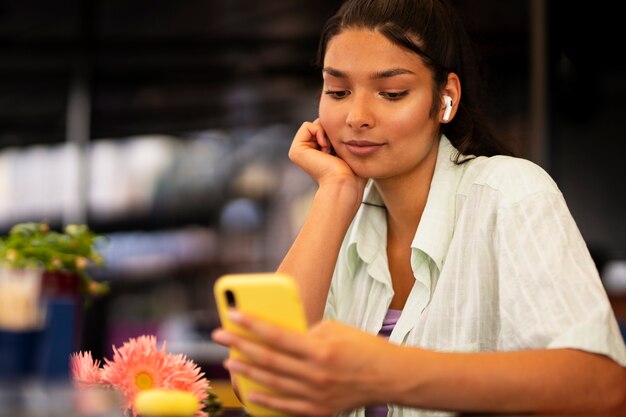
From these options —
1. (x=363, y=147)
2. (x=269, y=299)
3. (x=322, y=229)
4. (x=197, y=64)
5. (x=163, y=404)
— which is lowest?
(x=163, y=404)

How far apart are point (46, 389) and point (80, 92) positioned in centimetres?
495

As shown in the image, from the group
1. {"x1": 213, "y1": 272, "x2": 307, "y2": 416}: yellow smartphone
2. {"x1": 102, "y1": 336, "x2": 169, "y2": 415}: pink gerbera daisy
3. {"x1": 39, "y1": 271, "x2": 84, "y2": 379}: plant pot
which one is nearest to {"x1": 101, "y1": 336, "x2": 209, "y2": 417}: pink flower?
{"x1": 102, "y1": 336, "x2": 169, "y2": 415}: pink gerbera daisy

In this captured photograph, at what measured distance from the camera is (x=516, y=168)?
62.9 inches

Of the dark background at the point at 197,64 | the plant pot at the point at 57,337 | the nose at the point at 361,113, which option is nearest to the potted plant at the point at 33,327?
the plant pot at the point at 57,337

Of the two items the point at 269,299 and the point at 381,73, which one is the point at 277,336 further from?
the point at 381,73

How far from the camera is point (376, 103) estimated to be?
1.68 metres

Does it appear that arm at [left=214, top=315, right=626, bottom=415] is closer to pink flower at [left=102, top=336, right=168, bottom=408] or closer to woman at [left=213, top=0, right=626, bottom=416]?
woman at [left=213, top=0, right=626, bottom=416]

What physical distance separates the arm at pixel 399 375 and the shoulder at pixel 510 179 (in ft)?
1.03

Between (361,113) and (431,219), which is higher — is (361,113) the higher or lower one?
the higher one

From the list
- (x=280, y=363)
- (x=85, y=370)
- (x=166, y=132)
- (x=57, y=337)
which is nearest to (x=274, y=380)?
(x=280, y=363)

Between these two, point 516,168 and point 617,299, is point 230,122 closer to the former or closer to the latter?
point 617,299

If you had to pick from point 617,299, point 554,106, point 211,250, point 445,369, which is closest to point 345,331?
point 445,369

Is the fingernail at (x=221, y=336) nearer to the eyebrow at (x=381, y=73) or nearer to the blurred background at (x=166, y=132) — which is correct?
the eyebrow at (x=381, y=73)

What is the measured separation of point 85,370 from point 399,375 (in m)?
0.48
